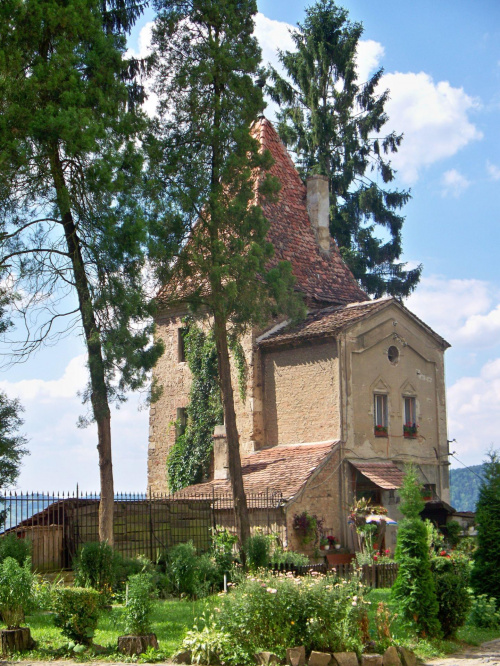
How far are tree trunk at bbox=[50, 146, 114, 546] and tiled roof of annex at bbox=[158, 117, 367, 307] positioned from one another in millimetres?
9932

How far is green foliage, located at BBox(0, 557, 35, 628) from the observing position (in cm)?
1348

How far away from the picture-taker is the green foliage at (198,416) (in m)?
27.9

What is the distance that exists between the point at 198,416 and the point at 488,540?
43.6ft

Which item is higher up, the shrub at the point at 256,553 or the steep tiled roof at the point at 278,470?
the steep tiled roof at the point at 278,470

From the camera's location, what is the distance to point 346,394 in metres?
25.4

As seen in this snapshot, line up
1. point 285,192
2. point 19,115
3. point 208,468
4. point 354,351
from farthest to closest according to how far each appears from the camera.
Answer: point 285,192 < point 208,468 < point 354,351 < point 19,115

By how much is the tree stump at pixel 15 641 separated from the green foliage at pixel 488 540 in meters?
8.68

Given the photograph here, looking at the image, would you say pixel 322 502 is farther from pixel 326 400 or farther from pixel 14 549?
pixel 14 549

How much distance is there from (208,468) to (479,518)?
1227 cm

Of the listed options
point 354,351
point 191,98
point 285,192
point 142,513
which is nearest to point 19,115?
point 191,98

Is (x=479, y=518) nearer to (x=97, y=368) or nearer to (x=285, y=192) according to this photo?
(x=97, y=368)

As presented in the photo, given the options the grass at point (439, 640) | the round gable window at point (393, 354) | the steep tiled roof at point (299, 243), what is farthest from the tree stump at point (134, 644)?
the steep tiled roof at point (299, 243)

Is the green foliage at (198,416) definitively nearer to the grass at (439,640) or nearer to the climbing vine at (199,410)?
the climbing vine at (199,410)

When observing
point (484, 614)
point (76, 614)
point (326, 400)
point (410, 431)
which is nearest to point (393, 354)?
point (410, 431)
